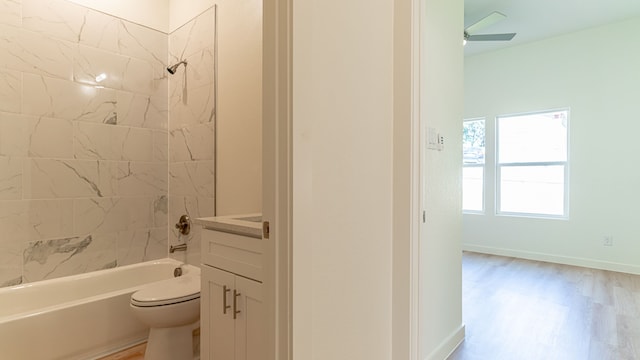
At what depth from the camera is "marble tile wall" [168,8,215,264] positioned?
2477 millimetres

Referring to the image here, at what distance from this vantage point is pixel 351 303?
116cm

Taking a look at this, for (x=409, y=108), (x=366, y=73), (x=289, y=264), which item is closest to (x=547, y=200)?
(x=409, y=108)

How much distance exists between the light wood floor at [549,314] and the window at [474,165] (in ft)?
3.93

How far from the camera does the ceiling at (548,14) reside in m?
3.30

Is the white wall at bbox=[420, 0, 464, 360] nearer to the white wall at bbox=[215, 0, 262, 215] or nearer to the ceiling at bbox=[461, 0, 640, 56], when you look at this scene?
the white wall at bbox=[215, 0, 262, 215]

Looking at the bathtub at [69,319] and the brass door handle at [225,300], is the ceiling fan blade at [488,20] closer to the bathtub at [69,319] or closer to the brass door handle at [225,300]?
the brass door handle at [225,300]

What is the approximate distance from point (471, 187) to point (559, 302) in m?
2.33

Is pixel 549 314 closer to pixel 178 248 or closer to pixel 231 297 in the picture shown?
pixel 231 297

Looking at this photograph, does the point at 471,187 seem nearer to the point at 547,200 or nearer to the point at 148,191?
the point at 547,200

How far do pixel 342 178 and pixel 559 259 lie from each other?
14.4ft

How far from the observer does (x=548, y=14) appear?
11.6 feet

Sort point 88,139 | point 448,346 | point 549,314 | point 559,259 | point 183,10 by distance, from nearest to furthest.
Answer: point 448,346, point 88,139, point 549,314, point 183,10, point 559,259

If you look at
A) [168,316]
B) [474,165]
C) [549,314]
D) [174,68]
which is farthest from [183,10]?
[474,165]

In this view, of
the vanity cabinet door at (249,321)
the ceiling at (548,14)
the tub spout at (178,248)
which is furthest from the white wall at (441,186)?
the tub spout at (178,248)
